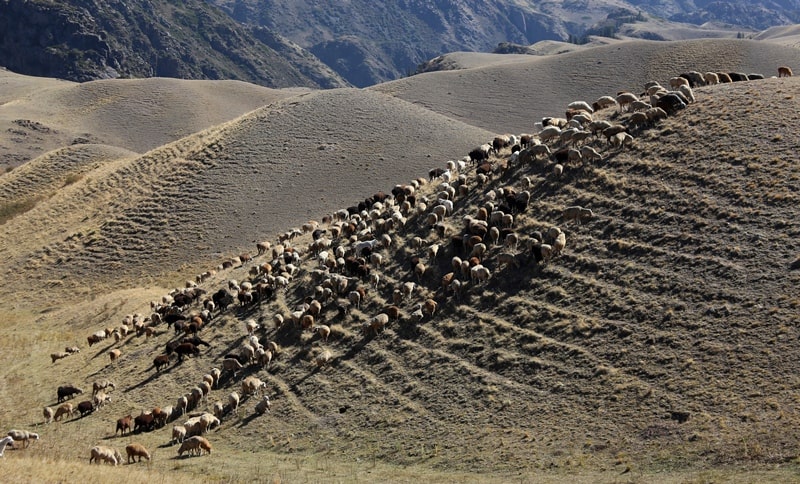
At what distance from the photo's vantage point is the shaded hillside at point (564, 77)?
10362 cm

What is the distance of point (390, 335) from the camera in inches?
1136

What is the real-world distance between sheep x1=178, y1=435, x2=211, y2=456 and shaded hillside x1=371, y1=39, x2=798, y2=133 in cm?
7768

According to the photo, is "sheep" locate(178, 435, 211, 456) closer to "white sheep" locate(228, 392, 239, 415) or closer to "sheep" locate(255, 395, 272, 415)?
"sheep" locate(255, 395, 272, 415)

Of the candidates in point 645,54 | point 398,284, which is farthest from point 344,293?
point 645,54

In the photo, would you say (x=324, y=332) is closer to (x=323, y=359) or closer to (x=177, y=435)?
(x=323, y=359)

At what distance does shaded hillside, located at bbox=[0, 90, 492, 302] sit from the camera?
55000 millimetres

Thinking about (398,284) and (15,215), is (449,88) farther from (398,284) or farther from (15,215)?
(398,284)

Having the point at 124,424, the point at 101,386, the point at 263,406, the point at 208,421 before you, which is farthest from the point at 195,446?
the point at 101,386

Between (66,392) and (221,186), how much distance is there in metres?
34.9

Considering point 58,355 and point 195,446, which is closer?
point 195,446

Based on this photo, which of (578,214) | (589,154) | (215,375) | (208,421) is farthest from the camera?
(589,154)

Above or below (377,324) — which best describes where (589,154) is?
above

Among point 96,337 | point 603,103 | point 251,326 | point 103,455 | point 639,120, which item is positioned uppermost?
point 603,103

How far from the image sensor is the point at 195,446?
2288cm
